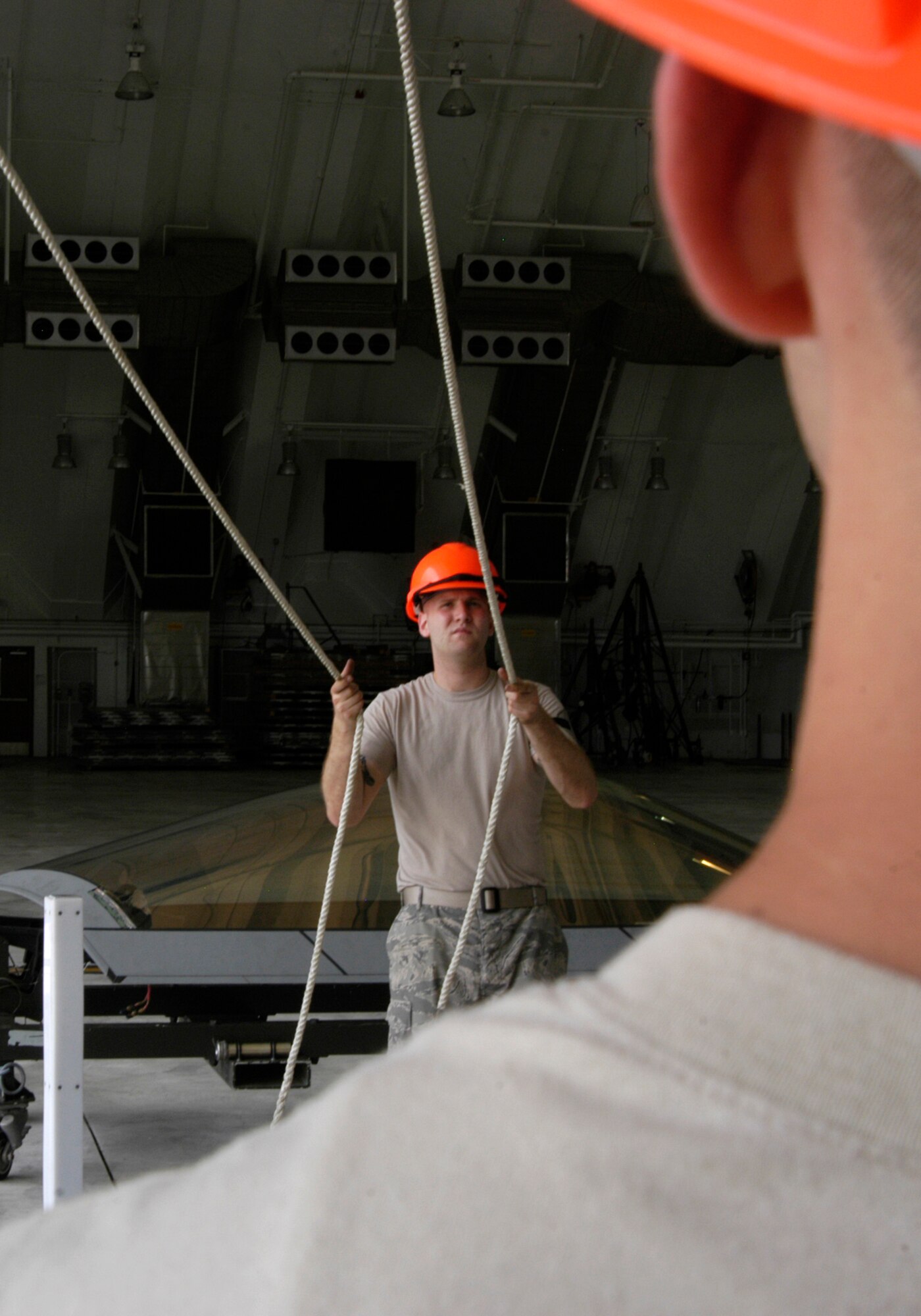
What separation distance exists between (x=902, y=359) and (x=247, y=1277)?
14.5 inches

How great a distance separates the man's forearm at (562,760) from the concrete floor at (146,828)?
7.71ft

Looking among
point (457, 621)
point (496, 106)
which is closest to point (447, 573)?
point (457, 621)

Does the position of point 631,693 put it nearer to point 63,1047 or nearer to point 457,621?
point 457,621

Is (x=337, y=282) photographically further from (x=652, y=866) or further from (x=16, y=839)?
(x=652, y=866)

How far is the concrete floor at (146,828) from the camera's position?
5.30m

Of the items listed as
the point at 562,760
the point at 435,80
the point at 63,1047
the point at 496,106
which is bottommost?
the point at 63,1047

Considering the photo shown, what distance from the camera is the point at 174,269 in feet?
53.5

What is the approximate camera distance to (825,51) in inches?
16.4

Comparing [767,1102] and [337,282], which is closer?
[767,1102]

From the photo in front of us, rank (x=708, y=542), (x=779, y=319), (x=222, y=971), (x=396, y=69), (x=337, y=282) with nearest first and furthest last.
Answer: (x=779, y=319), (x=222, y=971), (x=396, y=69), (x=337, y=282), (x=708, y=542)

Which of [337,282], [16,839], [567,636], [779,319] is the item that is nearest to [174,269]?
[337,282]

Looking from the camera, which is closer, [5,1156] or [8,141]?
[5,1156]

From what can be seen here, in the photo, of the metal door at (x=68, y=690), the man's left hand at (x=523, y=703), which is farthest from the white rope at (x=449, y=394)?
the metal door at (x=68, y=690)

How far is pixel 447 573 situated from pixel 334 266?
12.7 m
